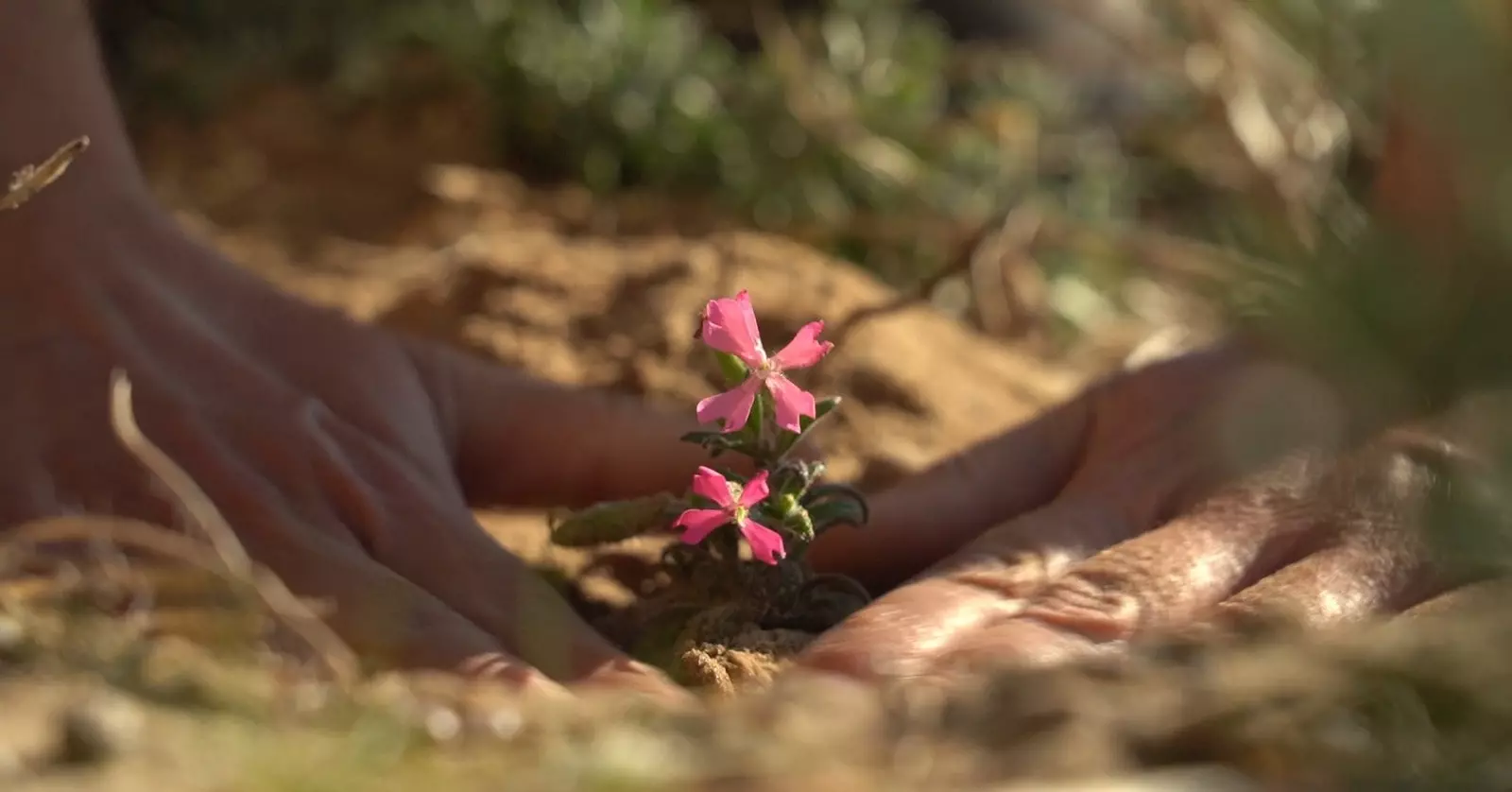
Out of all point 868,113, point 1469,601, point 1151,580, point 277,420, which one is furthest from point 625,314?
point 1469,601

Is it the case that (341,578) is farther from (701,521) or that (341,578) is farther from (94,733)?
(94,733)

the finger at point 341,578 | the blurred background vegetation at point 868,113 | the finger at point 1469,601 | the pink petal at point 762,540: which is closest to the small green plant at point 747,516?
the pink petal at point 762,540

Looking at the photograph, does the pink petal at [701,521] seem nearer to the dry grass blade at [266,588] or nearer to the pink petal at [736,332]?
the pink petal at [736,332]

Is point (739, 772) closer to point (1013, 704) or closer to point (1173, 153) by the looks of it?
point (1013, 704)

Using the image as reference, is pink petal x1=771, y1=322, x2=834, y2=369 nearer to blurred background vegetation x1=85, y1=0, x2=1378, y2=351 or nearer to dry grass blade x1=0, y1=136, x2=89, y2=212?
dry grass blade x1=0, y1=136, x2=89, y2=212

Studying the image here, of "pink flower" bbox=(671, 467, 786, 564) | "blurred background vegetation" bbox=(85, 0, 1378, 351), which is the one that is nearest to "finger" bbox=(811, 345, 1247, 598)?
"pink flower" bbox=(671, 467, 786, 564)

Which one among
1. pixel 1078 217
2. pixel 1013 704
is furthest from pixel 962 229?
pixel 1013 704
